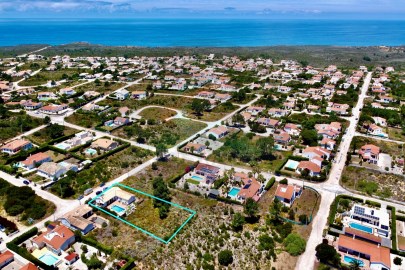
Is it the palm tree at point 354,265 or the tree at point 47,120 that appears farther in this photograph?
the tree at point 47,120

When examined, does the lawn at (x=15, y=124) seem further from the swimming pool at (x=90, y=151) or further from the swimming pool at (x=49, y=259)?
the swimming pool at (x=49, y=259)

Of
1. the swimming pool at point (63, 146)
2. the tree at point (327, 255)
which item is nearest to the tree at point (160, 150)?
the swimming pool at point (63, 146)

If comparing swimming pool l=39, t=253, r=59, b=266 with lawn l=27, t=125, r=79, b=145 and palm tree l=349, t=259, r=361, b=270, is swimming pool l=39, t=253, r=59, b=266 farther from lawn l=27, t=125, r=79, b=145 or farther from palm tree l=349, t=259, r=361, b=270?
lawn l=27, t=125, r=79, b=145

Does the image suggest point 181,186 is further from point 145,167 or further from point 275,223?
point 275,223

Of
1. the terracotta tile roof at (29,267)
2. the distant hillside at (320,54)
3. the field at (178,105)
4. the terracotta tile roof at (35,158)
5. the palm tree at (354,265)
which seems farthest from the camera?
the distant hillside at (320,54)

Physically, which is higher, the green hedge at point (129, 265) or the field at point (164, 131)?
the field at point (164, 131)

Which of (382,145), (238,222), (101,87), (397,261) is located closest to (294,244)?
(238,222)

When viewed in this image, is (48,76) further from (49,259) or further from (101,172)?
(49,259)

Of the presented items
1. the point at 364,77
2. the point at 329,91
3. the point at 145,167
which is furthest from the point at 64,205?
the point at 364,77
